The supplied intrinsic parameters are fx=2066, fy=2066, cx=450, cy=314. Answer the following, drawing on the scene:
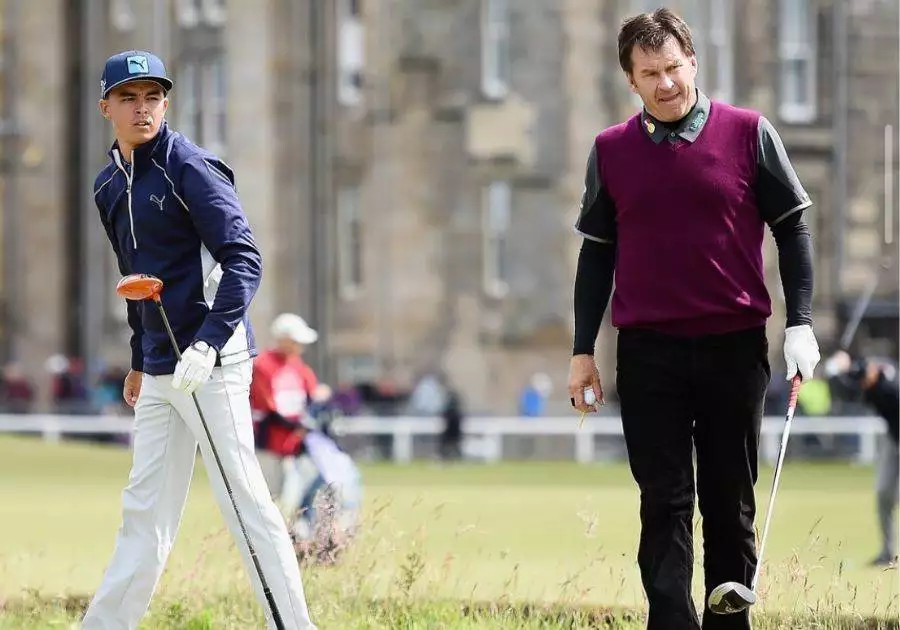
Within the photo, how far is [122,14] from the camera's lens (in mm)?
44375

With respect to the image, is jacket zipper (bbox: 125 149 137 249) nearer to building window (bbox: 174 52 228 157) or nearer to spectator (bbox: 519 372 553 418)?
spectator (bbox: 519 372 553 418)

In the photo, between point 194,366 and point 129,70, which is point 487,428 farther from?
point 194,366

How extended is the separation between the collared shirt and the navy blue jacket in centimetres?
125

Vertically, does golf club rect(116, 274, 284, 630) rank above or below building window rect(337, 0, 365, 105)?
below

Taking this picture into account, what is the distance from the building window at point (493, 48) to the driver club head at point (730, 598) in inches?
1339

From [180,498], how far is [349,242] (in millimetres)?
34239

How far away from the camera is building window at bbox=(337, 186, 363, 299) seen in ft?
134

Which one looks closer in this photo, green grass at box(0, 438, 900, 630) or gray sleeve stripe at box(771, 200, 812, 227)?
gray sleeve stripe at box(771, 200, 812, 227)

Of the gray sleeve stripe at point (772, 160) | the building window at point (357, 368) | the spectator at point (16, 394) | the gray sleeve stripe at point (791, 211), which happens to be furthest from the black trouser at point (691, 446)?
the spectator at point (16, 394)

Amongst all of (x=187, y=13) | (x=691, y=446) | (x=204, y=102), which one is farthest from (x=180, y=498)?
(x=187, y=13)

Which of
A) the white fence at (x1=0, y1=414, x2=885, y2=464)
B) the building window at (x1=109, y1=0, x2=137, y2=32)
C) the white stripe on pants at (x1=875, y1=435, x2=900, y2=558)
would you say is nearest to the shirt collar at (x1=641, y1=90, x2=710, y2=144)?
the white stripe on pants at (x1=875, y1=435, x2=900, y2=558)

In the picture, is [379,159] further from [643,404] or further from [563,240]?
[643,404]

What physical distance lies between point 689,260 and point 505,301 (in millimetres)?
33064

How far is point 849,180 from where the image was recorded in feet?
129
